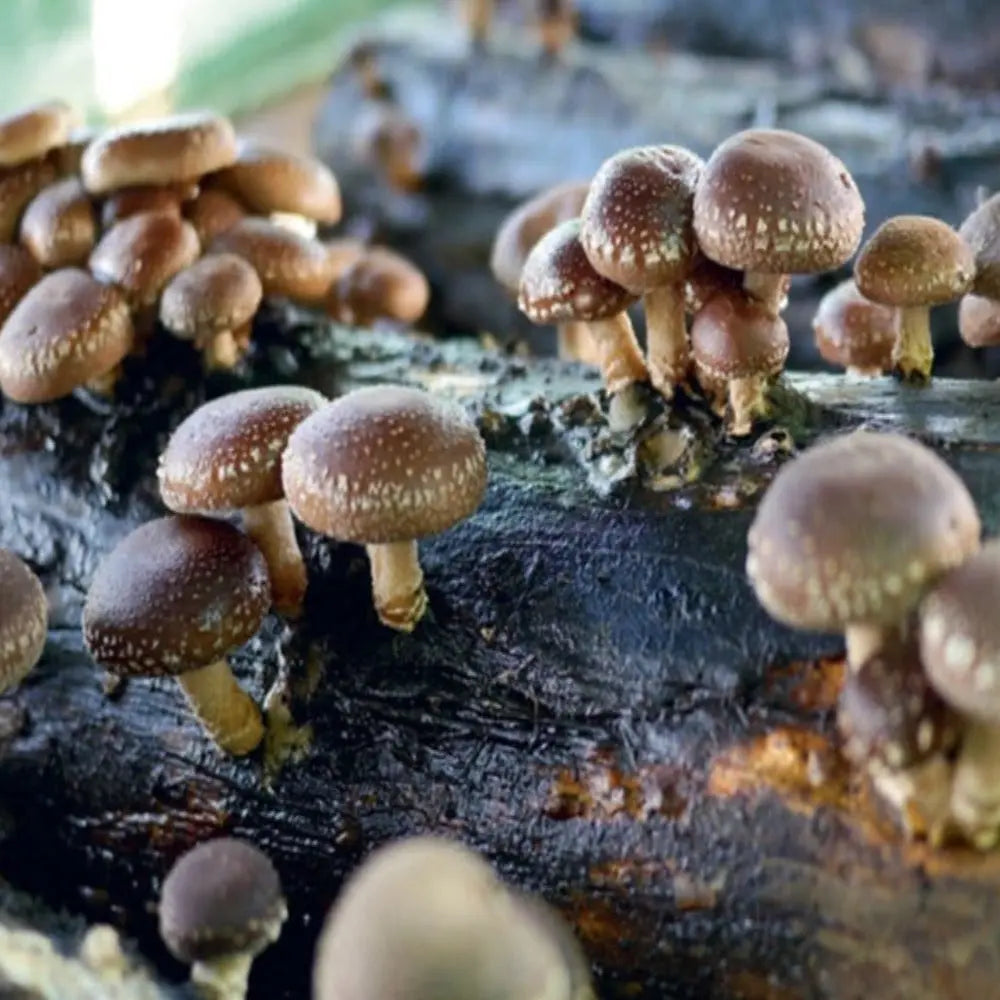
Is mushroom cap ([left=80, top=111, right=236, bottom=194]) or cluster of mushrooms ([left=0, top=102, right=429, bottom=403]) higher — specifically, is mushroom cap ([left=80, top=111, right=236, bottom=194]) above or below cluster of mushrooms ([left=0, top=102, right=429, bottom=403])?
above

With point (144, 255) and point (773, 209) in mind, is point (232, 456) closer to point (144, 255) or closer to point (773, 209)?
point (144, 255)

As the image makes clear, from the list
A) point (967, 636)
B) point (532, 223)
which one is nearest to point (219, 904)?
point (967, 636)

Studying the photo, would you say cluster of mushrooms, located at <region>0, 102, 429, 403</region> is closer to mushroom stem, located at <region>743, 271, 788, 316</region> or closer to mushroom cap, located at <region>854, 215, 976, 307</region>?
mushroom stem, located at <region>743, 271, 788, 316</region>

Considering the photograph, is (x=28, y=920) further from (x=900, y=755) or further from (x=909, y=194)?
(x=909, y=194)

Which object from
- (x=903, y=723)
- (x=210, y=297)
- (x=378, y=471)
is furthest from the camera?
(x=210, y=297)

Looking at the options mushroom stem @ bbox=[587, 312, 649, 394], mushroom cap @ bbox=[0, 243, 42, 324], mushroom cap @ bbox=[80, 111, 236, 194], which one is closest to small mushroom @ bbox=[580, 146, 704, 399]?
mushroom stem @ bbox=[587, 312, 649, 394]

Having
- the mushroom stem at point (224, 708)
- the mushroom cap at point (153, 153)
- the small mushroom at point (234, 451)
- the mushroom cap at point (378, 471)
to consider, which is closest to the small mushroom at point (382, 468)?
the mushroom cap at point (378, 471)

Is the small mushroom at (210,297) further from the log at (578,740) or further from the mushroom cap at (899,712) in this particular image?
the mushroom cap at (899,712)
